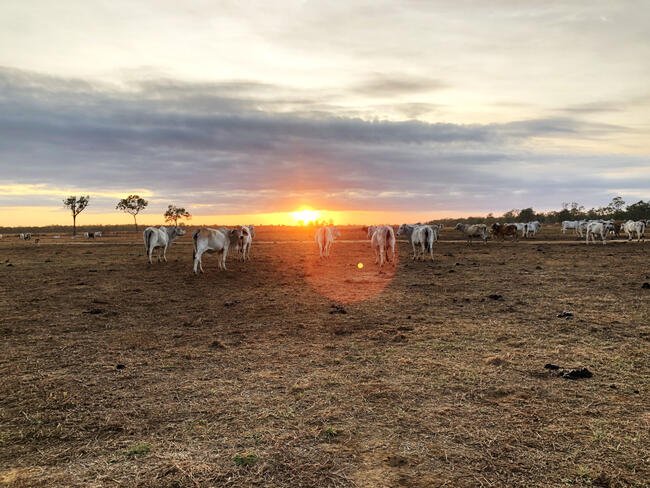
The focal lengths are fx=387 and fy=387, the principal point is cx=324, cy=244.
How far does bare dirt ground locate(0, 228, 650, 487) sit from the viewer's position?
3.91 meters

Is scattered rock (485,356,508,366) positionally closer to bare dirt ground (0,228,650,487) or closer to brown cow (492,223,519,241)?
bare dirt ground (0,228,650,487)

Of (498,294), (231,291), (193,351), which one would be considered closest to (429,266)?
(498,294)

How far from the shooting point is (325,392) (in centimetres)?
570

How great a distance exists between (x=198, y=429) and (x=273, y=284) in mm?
11460

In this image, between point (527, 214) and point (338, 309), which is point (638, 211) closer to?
point (527, 214)

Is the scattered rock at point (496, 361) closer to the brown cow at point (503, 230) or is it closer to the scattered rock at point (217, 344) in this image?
the scattered rock at point (217, 344)

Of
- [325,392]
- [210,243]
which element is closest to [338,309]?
[325,392]

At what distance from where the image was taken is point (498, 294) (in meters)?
13.4

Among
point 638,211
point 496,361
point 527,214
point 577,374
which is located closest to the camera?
point 577,374

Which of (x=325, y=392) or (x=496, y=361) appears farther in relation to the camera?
(x=496, y=361)

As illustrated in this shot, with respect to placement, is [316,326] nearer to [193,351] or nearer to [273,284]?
[193,351]

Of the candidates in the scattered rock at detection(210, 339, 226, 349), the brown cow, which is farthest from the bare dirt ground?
the brown cow

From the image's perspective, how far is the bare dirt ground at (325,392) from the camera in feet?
12.8

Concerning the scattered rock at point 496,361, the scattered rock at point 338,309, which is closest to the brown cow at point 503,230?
the scattered rock at point 338,309
